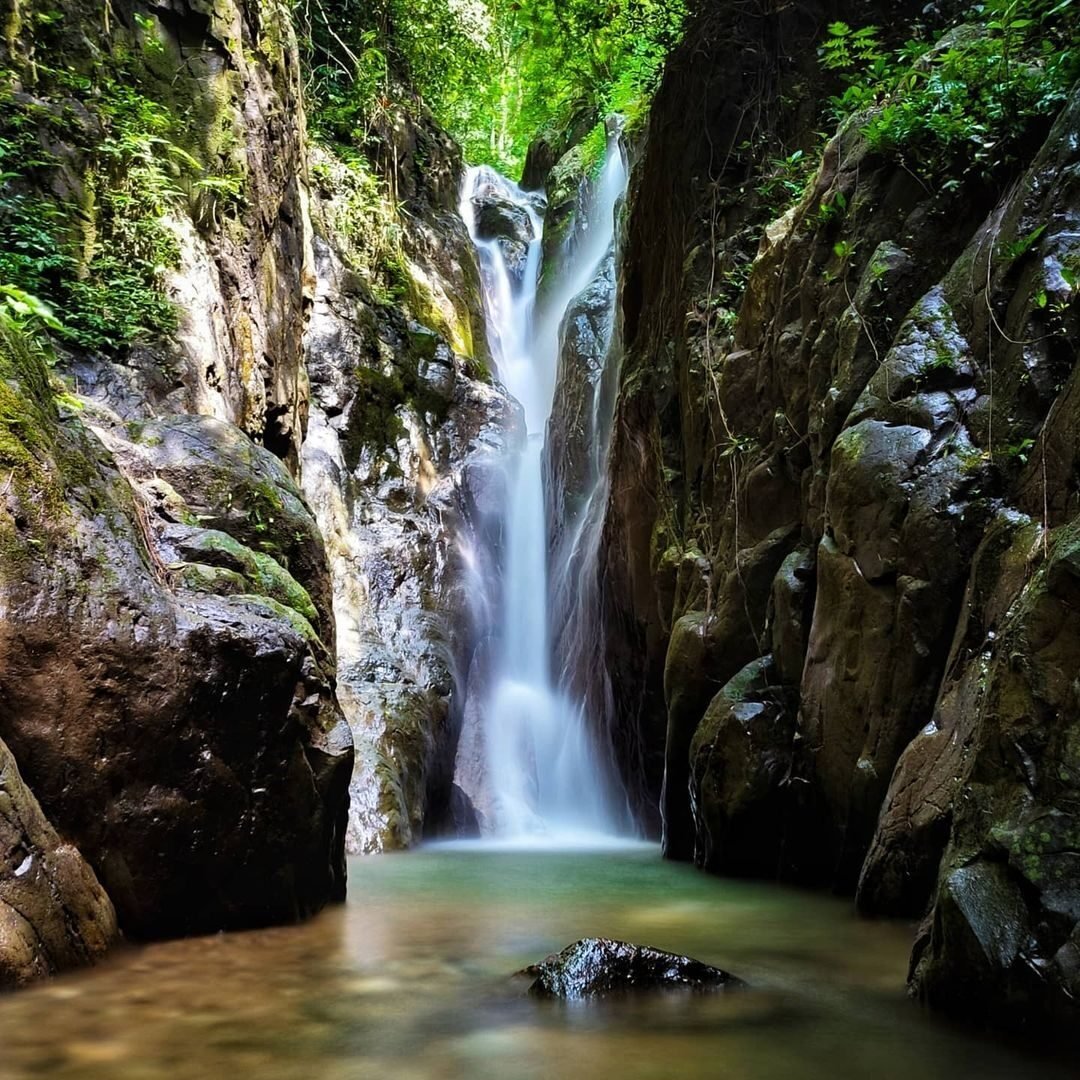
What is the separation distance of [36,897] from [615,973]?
2.45 metres

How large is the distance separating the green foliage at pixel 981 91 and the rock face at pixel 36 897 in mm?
7115

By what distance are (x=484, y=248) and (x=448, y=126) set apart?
15.3 feet

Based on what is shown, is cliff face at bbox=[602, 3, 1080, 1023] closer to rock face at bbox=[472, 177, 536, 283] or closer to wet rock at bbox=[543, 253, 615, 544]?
wet rock at bbox=[543, 253, 615, 544]

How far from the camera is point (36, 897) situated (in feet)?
12.7

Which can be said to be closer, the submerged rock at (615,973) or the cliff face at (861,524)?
the cliff face at (861,524)

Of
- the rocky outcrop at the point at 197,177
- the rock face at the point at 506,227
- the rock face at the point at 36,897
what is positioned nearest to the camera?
the rock face at the point at 36,897

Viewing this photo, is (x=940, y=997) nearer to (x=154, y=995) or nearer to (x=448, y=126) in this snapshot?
(x=154, y=995)

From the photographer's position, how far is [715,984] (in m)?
3.99

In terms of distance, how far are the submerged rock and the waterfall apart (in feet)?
23.3

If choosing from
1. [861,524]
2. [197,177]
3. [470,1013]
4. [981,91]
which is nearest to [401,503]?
[197,177]

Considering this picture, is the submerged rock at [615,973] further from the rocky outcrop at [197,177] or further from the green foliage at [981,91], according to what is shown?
the rocky outcrop at [197,177]

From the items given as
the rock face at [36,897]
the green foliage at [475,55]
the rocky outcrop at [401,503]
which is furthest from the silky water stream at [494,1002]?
the green foliage at [475,55]

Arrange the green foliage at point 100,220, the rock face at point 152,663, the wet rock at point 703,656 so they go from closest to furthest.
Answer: the rock face at point 152,663
the wet rock at point 703,656
the green foliage at point 100,220

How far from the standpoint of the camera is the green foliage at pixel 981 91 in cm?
641
